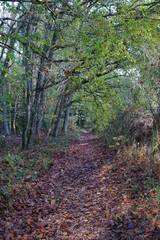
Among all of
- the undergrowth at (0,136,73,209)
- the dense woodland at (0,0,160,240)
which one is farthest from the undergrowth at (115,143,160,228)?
the undergrowth at (0,136,73,209)

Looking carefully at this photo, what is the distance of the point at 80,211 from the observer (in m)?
5.67

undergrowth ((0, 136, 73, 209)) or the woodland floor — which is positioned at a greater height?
undergrowth ((0, 136, 73, 209))

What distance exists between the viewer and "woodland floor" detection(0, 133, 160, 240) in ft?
14.8

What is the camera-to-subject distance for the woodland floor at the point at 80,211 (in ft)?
14.8

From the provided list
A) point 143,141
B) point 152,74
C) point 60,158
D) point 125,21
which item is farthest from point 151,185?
point 60,158

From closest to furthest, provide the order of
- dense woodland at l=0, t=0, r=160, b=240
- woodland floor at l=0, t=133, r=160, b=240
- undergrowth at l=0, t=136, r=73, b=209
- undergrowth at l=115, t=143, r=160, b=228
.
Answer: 1. woodland floor at l=0, t=133, r=160, b=240
2. undergrowth at l=115, t=143, r=160, b=228
3. dense woodland at l=0, t=0, r=160, b=240
4. undergrowth at l=0, t=136, r=73, b=209

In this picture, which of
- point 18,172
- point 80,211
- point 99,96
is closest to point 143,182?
point 80,211

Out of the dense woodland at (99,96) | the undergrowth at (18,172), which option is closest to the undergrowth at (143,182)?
the dense woodland at (99,96)

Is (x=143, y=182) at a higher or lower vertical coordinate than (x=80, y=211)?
higher

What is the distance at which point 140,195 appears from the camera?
556 cm

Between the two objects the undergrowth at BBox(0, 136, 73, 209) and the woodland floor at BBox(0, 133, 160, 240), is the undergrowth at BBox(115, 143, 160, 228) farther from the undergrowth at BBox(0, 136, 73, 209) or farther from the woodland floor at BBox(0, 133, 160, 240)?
the undergrowth at BBox(0, 136, 73, 209)

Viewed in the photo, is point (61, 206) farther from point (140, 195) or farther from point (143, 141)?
point (143, 141)

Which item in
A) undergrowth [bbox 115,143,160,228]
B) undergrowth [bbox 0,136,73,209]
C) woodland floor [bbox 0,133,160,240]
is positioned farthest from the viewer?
undergrowth [bbox 0,136,73,209]

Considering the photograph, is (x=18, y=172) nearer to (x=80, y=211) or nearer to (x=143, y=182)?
(x=80, y=211)
